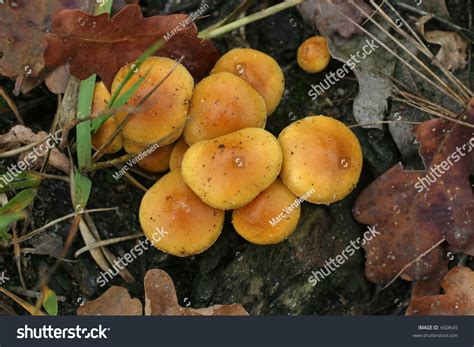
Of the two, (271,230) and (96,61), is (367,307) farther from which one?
(96,61)

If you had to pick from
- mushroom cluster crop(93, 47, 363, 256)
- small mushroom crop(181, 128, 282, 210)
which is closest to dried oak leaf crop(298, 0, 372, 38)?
mushroom cluster crop(93, 47, 363, 256)

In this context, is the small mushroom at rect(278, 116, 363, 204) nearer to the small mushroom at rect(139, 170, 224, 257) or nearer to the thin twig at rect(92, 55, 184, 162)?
the small mushroom at rect(139, 170, 224, 257)

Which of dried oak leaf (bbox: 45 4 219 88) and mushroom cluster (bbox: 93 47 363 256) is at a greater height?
dried oak leaf (bbox: 45 4 219 88)

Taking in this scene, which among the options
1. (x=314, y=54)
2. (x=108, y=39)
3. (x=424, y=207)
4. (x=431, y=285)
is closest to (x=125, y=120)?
(x=108, y=39)

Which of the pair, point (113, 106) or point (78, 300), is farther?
point (78, 300)

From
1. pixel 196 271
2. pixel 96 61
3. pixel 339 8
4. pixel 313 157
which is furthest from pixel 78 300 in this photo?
pixel 339 8

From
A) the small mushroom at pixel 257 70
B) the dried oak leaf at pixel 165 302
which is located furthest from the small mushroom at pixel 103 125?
the dried oak leaf at pixel 165 302
